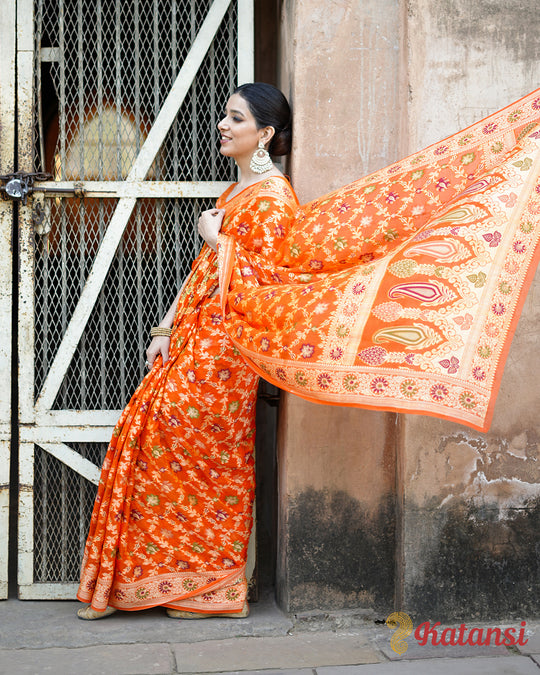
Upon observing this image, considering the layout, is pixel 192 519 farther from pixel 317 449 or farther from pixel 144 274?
pixel 144 274

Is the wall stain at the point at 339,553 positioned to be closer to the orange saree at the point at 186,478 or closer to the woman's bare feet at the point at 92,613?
the orange saree at the point at 186,478

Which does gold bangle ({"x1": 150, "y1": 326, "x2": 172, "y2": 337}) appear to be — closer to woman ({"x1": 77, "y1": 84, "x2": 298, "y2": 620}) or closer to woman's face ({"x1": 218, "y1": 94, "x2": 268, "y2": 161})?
woman ({"x1": 77, "y1": 84, "x2": 298, "y2": 620})

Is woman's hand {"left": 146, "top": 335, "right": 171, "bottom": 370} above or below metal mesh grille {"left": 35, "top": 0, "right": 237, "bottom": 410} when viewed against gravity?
below

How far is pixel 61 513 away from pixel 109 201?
55.8 inches

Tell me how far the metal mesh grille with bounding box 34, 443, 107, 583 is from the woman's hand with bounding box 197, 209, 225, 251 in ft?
3.60

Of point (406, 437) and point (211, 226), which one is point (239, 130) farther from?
point (406, 437)

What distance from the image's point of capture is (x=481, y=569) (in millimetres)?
2936

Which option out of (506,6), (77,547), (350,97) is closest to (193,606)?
(77,547)

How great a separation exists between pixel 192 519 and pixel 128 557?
30 centimetres

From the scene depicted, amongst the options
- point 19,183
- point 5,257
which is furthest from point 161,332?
point 19,183

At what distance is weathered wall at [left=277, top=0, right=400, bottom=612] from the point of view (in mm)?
3041

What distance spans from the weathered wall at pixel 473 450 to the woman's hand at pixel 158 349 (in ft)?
3.31

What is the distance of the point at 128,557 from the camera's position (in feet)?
9.73

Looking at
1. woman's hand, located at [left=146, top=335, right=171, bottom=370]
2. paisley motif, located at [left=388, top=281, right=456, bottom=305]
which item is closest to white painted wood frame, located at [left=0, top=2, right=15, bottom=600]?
woman's hand, located at [left=146, top=335, right=171, bottom=370]
